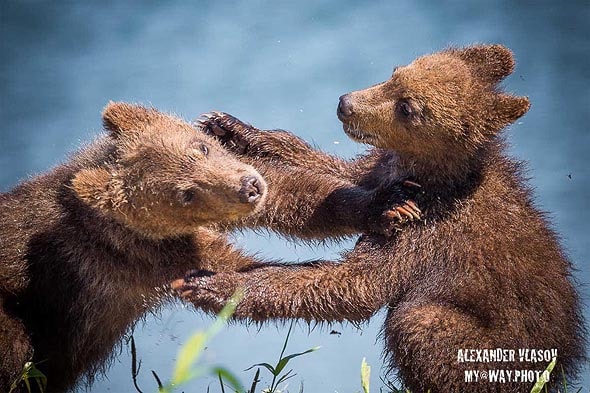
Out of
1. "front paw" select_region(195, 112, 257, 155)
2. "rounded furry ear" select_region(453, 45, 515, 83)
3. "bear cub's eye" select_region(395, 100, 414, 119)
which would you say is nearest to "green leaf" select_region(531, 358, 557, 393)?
"bear cub's eye" select_region(395, 100, 414, 119)

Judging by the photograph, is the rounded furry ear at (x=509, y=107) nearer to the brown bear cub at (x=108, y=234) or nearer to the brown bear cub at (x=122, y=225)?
the brown bear cub at (x=122, y=225)

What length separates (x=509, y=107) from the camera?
6.52 meters

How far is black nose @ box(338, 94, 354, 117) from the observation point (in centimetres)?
668

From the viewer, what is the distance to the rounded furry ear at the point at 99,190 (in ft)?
20.5

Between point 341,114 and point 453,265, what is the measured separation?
1443mm

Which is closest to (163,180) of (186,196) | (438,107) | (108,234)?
(186,196)

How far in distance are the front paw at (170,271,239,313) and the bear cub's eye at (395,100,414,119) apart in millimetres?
1802

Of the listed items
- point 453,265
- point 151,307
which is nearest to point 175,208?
point 151,307

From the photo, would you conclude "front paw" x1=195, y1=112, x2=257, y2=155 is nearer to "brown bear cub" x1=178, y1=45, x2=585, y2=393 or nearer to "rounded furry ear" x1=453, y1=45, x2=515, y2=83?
"brown bear cub" x1=178, y1=45, x2=585, y2=393

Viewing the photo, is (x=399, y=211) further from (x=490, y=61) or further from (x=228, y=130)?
(x=228, y=130)

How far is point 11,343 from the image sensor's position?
655 cm

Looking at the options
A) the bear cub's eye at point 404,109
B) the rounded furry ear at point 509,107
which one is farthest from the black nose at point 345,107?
the rounded furry ear at point 509,107

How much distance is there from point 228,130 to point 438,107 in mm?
2045

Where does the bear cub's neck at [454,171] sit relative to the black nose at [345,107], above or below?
below
